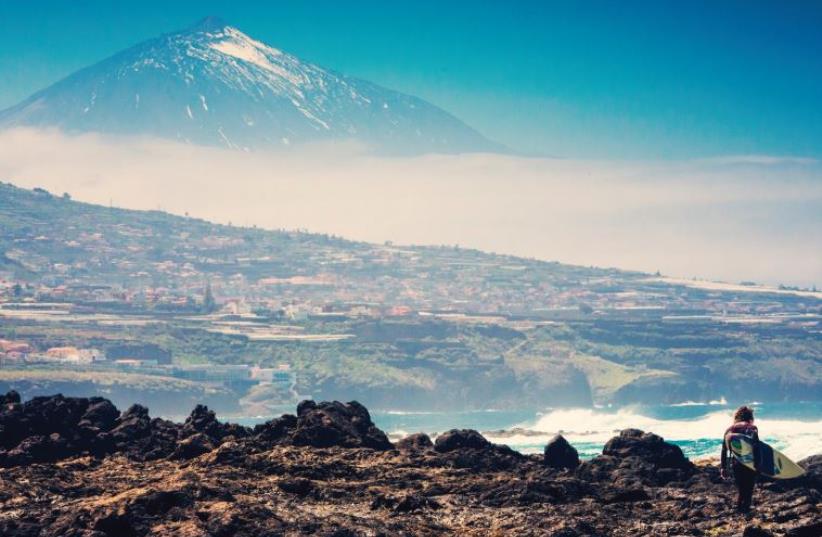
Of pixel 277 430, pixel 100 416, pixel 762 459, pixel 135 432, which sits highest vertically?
pixel 762 459

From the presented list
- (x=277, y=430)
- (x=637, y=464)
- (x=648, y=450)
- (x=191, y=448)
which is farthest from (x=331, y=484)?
(x=648, y=450)

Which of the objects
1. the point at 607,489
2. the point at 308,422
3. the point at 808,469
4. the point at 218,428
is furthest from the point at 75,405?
the point at 808,469

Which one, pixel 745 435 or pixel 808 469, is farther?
pixel 808 469

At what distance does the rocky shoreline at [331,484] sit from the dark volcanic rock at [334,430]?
0.06m

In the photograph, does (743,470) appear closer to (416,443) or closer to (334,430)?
(334,430)

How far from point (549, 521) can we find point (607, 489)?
4936 millimetres

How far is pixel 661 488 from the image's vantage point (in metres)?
45.1

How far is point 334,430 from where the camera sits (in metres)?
48.7

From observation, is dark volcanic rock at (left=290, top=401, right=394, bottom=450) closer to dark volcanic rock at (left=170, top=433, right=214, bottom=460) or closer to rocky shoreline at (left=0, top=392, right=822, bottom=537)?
rocky shoreline at (left=0, top=392, right=822, bottom=537)

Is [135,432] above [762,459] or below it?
below

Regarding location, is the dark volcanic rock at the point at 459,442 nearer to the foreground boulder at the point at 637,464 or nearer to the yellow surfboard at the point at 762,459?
the foreground boulder at the point at 637,464

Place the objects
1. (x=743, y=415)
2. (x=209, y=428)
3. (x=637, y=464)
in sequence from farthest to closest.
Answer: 1. (x=209, y=428)
2. (x=637, y=464)
3. (x=743, y=415)

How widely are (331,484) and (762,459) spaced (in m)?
10.0

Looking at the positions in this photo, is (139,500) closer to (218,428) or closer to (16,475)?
(16,475)
